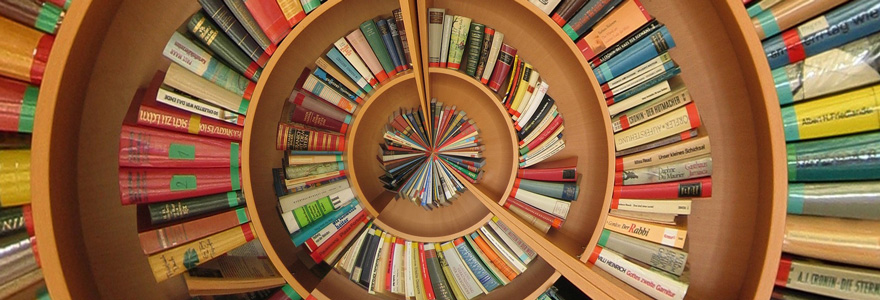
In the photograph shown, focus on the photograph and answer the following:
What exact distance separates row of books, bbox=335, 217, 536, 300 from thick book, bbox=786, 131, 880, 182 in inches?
43.7

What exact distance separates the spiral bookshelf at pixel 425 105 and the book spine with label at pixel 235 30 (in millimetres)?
65

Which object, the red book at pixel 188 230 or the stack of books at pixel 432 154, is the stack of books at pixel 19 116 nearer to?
the red book at pixel 188 230

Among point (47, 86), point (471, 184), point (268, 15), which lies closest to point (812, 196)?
point (471, 184)

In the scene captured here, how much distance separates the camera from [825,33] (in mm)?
1054

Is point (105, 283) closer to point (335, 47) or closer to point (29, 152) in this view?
point (29, 152)

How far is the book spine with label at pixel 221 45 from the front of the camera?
1.36m

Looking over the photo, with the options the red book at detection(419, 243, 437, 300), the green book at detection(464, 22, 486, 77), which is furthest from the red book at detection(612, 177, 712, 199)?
the red book at detection(419, 243, 437, 300)

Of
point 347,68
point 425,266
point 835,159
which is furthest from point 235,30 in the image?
point 835,159

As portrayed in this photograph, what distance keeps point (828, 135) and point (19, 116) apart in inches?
94.3

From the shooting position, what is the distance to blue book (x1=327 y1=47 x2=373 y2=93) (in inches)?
63.7

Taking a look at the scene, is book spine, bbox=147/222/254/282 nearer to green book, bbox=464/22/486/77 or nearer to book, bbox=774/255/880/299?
green book, bbox=464/22/486/77

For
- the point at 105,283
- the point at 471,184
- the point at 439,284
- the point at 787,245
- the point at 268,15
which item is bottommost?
the point at 105,283

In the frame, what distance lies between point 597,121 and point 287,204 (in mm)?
1389

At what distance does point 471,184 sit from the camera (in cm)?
173
